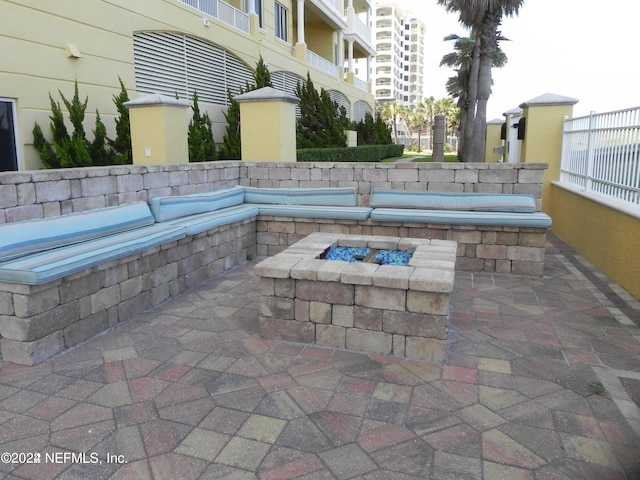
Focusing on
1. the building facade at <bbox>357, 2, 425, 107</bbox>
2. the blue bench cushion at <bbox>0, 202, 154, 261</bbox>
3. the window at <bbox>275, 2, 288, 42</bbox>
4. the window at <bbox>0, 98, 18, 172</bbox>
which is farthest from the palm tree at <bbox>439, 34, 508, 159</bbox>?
the building facade at <bbox>357, 2, 425, 107</bbox>

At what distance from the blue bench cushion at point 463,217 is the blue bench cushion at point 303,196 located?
67cm

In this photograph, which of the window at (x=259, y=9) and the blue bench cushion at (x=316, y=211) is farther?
the window at (x=259, y=9)

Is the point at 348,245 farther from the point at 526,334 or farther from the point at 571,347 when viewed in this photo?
the point at 571,347

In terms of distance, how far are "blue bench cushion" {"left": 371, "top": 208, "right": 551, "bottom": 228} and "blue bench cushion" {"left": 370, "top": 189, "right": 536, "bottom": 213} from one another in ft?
0.42

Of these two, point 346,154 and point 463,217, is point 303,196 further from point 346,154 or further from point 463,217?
point 346,154

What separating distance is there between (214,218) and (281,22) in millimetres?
15452

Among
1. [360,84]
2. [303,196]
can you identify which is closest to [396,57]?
[360,84]

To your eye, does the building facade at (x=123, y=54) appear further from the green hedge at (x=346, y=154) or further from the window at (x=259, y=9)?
the green hedge at (x=346, y=154)

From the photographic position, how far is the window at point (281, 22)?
18641mm

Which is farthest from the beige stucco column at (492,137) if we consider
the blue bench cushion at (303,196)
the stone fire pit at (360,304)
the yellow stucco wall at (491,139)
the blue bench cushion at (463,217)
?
the stone fire pit at (360,304)

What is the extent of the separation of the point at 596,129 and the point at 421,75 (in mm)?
100494

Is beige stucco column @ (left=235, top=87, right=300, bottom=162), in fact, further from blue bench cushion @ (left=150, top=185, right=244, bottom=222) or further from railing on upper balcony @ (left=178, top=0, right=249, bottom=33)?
railing on upper balcony @ (left=178, top=0, right=249, bottom=33)

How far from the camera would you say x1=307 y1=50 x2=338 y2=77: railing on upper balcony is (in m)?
21.0

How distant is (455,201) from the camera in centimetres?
675
